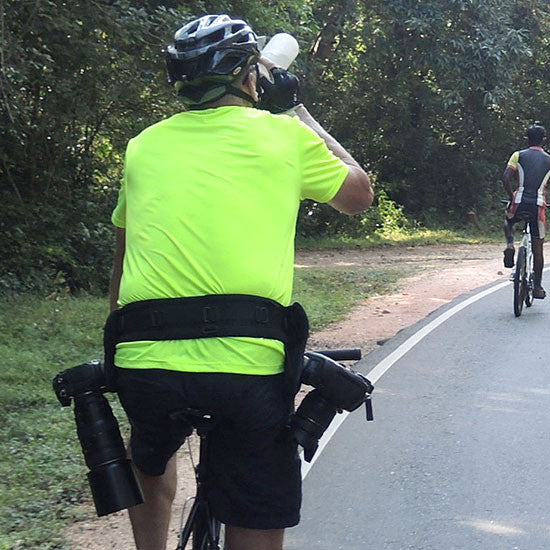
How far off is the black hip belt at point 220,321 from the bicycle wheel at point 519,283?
9392 millimetres

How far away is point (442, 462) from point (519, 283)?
19.5ft

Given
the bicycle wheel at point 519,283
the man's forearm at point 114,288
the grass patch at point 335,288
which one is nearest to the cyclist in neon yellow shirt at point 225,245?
the man's forearm at point 114,288

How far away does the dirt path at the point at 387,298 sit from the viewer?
5.34 m

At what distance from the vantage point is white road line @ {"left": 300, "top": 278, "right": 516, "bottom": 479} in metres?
6.94

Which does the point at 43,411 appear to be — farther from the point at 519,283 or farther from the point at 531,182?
the point at 531,182

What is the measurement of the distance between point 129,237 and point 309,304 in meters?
11.2

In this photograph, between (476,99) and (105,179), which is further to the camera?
(476,99)

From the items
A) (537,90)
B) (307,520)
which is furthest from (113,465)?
(537,90)

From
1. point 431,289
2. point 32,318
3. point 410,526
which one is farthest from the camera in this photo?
point 431,289

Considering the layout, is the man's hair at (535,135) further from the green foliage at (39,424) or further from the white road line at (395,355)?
the green foliage at (39,424)

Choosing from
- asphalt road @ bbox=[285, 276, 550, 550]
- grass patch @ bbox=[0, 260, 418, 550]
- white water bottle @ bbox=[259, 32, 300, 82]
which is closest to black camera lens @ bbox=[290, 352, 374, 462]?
white water bottle @ bbox=[259, 32, 300, 82]

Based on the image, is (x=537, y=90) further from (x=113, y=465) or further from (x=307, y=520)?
(x=113, y=465)

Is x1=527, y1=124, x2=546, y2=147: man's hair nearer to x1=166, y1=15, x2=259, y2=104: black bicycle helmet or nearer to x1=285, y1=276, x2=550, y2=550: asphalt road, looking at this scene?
x1=285, y1=276, x2=550, y2=550: asphalt road

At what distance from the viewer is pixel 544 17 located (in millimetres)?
26047
